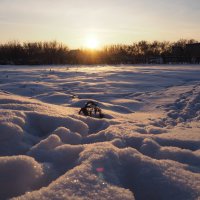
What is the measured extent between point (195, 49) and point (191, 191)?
3208 centimetres

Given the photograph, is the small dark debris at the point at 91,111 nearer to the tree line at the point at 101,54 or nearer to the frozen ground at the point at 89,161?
the frozen ground at the point at 89,161

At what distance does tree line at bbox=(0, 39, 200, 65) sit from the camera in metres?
28.3

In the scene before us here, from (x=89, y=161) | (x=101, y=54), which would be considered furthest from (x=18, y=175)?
(x=101, y=54)

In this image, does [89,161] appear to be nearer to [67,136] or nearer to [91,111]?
[67,136]

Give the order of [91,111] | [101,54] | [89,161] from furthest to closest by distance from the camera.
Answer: [101,54], [91,111], [89,161]

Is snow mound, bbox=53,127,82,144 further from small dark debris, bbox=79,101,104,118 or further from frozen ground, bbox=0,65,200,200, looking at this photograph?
small dark debris, bbox=79,101,104,118

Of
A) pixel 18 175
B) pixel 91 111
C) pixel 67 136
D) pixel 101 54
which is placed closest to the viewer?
pixel 18 175

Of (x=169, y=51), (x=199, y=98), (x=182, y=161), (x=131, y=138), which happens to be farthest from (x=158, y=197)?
(x=169, y=51)

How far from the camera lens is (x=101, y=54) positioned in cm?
A: 3059

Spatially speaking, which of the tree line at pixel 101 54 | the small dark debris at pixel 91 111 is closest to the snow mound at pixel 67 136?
the small dark debris at pixel 91 111

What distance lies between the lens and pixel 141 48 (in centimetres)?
3419

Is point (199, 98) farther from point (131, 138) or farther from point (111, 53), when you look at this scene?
point (111, 53)

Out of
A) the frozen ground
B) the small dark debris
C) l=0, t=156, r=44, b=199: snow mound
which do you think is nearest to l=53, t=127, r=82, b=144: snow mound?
the frozen ground

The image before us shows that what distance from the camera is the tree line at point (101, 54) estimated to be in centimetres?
2834
